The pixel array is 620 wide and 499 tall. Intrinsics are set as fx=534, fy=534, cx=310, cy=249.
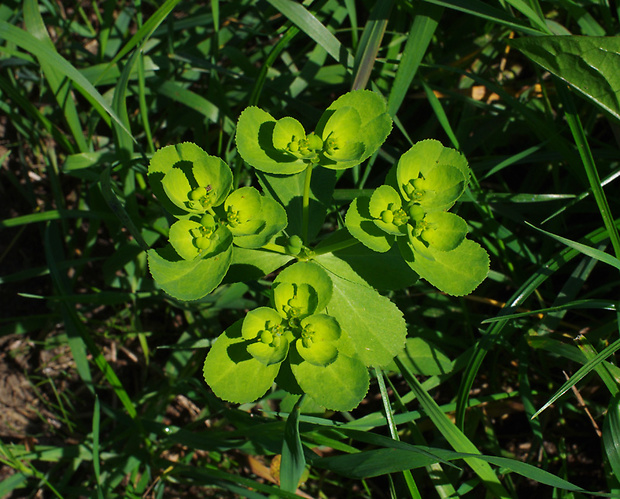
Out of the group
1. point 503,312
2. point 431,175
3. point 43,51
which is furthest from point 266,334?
point 43,51

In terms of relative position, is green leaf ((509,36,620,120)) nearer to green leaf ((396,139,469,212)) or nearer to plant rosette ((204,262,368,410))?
green leaf ((396,139,469,212))

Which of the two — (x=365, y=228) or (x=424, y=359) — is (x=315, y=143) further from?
(x=424, y=359)

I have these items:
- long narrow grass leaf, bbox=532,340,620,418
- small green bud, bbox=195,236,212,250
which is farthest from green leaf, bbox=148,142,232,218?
long narrow grass leaf, bbox=532,340,620,418

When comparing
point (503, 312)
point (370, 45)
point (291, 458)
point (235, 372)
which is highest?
point (370, 45)

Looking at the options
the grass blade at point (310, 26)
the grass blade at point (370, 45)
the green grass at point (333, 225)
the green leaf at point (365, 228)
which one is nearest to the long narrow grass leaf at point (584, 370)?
the green grass at point (333, 225)

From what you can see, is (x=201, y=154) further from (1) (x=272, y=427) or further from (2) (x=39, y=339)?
(2) (x=39, y=339)

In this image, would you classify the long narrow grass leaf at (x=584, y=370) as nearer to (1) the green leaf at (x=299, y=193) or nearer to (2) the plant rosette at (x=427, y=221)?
(2) the plant rosette at (x=427, y=221)

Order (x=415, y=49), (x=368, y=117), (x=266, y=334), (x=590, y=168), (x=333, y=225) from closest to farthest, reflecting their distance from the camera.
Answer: (x=266, y=334) < (x=368, y=117) < (x=590, y=168) < (x=415, y=49) < (x=333, y=225)
